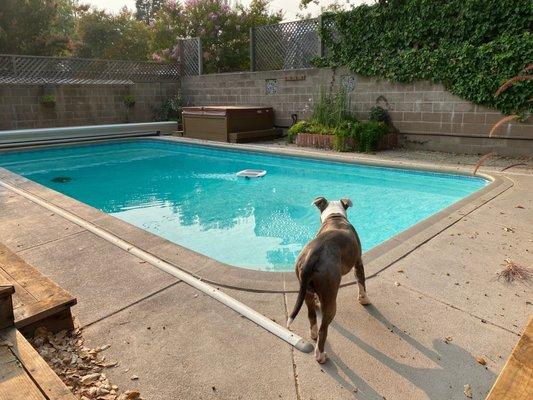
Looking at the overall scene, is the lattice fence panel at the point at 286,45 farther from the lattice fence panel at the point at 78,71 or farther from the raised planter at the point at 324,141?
the lattice fence panel at the point at 78,71

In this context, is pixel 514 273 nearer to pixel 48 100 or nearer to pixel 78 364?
pixel 78 364

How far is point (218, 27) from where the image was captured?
14.0 meters


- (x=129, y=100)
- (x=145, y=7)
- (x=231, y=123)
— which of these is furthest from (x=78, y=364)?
(x=145, y=7)

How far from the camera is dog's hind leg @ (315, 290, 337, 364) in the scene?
1.87 m

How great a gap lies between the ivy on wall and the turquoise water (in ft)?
8.20

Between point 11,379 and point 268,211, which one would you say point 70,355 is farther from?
point 268,211

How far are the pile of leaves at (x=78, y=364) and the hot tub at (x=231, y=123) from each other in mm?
8582

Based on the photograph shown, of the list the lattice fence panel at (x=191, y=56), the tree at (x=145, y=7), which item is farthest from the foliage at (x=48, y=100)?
the tree at (x=145, y=7)

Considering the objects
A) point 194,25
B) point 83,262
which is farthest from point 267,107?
point 83,262


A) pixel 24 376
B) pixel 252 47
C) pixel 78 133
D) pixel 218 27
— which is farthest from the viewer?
pixel 218 27

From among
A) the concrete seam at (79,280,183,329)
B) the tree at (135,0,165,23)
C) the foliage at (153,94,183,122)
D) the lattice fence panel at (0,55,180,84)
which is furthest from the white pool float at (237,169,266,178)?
the tree at (135,0,165,23)

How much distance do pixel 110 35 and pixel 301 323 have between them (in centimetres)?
2172

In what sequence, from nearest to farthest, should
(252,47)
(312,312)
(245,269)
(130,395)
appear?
1. (130,395)
2. (312,312)
3. (245,269)
4. (252,47)

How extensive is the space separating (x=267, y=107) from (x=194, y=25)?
571cm
